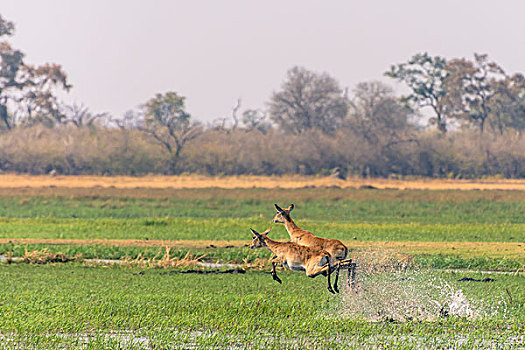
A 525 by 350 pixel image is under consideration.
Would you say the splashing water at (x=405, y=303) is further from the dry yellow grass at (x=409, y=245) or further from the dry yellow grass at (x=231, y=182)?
the dry yellow grass at (x=231, y=182)

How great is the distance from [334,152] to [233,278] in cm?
4881

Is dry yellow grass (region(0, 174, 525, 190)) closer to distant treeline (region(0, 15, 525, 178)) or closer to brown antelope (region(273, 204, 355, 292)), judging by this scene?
distant treeline (region(0, 15, 525, 178))

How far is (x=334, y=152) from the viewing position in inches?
2608

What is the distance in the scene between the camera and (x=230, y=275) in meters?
18.5

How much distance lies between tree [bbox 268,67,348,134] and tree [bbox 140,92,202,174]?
337 inches

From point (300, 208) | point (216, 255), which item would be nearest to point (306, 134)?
point (300, 208)

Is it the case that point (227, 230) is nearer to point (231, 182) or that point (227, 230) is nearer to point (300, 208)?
point (300, 208)

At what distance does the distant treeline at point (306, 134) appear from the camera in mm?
66062

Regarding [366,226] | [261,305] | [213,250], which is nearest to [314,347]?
[261,305]

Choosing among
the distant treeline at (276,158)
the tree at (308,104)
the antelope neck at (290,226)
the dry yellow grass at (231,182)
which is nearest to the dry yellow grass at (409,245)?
the antelope neck at (290,226)

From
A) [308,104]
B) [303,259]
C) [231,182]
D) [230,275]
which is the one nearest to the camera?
[303,259]

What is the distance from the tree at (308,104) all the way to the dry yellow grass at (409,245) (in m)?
50.7

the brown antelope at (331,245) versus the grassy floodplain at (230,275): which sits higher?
the brown antelope at (331,245)

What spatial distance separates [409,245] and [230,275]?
28.1 feet
